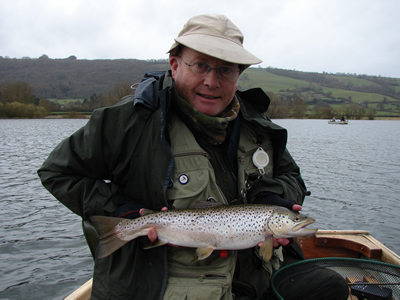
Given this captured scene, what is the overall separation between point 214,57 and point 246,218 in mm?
1422

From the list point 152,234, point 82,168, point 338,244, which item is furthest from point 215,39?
point 338,244

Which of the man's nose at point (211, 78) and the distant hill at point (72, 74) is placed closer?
the man's nose at point (211, 78)

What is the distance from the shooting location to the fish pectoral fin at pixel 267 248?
2.61 m

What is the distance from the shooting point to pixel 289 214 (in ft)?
9.14

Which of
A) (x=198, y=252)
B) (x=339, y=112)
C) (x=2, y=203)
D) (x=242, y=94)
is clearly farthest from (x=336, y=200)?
(x=339, y=112)

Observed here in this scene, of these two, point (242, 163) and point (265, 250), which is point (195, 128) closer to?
point (242, 163)

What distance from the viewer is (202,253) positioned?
98.6 inches

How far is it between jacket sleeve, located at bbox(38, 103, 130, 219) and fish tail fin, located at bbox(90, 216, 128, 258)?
11cm

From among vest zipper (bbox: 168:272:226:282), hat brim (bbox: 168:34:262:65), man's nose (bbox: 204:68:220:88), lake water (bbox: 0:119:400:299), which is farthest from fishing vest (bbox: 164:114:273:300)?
lake water (bbox: 0:119:400:299)

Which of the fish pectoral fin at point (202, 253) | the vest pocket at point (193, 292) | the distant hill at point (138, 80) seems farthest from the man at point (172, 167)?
the distant hill at point (138, 80)

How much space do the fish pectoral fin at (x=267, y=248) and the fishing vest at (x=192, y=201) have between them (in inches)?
10.1

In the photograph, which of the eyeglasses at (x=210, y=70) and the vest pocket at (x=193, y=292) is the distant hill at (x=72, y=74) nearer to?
the eyeglasses at (x=210, y=70)

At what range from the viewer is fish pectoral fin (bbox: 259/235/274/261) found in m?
2.61

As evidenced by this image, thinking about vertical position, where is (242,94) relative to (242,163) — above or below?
above
